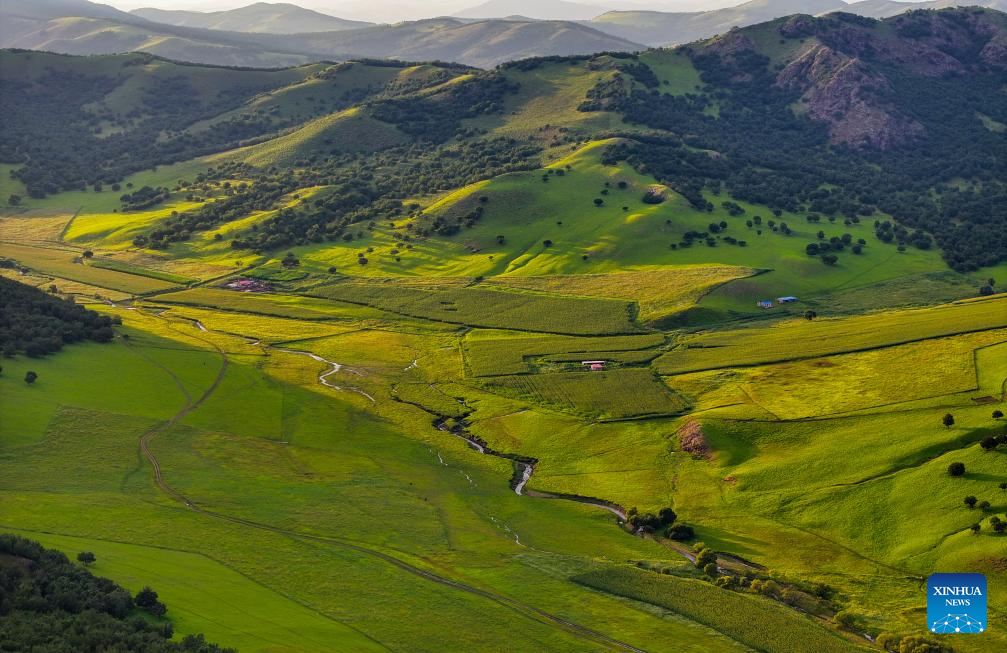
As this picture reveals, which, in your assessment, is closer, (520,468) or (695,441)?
(695,441)

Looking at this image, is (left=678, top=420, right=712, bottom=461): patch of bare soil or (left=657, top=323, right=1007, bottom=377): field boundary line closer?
(left=678, top=420, right=712, bottom=461): patch of bare soil

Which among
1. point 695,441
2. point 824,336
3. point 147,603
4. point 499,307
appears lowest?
point 147,603

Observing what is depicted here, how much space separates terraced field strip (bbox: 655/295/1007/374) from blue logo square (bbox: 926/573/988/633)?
205 feet

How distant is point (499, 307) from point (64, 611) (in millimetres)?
119853

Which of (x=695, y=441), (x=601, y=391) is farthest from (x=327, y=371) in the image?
(x=695, y=441)

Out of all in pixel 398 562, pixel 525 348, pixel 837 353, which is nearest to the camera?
pixel 398 562

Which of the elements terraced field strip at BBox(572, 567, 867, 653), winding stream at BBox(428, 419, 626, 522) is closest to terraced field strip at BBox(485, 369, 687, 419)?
winding stream at BBox(428, 419, 626, 522)

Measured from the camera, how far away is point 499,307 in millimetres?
178375

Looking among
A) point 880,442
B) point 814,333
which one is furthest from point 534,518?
point 814,333

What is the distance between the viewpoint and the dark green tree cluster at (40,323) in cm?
13425

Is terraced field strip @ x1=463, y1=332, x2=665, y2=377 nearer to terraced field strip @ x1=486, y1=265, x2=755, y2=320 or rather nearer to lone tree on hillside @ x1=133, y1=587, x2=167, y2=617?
terraced field strip @ x1=486, y1=265, x2=755, y2=320

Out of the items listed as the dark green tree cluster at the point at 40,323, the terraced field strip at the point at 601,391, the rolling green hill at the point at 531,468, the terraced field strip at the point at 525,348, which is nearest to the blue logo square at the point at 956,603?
the rolling green hill at the point at 531,468

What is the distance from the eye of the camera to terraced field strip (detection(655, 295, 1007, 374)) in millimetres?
138625

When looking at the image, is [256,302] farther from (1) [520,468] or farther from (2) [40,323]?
(1) [520,468]
